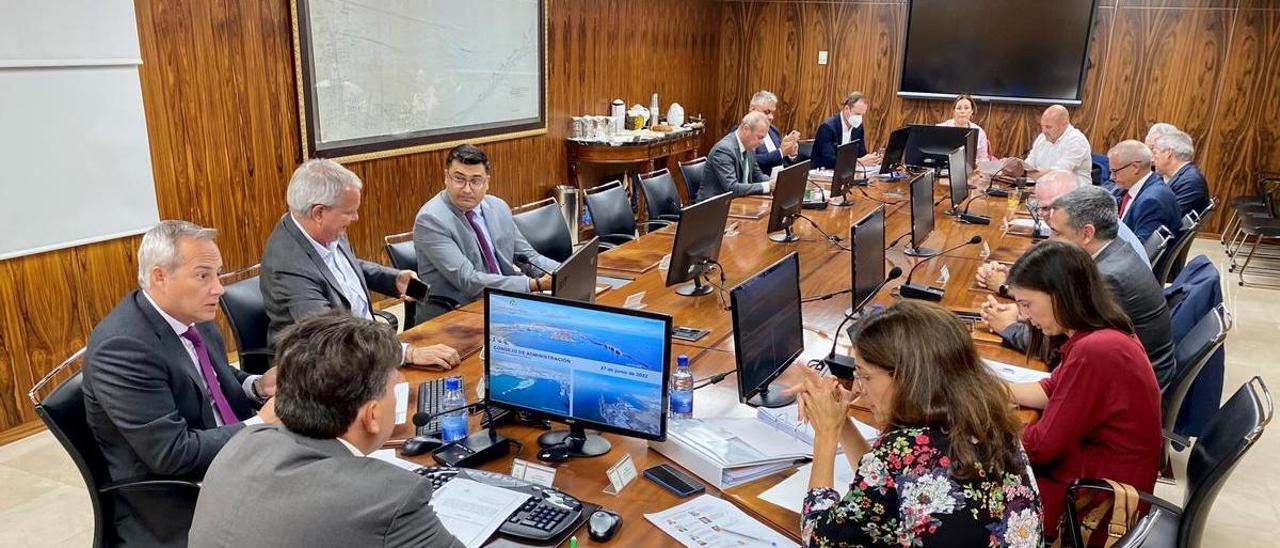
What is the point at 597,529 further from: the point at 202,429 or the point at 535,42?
the point at 535,42

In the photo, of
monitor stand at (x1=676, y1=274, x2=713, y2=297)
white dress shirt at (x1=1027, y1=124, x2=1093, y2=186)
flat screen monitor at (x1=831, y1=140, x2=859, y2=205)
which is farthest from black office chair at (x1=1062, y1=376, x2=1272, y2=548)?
white dress shirt at (x1=1027, y1=124, x2=1093, y2=186)

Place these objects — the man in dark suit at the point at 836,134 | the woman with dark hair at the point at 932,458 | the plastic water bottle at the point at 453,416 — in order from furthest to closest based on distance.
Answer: the man in dark suit at the point at 836,134
the plastic water bottle at the point at 453,416
the woman with dark hair at the point at 932,458

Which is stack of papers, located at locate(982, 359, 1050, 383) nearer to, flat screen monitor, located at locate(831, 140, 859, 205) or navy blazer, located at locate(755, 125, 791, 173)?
flat screen monitor, located at locate(831, 140, 859, 205)

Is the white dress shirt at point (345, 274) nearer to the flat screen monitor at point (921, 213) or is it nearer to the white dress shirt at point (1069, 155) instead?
the flat screen monitor at point (921, 213)

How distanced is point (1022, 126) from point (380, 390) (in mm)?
8555

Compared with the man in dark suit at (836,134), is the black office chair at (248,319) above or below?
below

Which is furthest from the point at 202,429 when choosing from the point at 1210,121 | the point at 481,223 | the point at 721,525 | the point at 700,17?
the point at 1210,121

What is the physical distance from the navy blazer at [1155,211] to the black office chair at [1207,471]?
2.62 meters

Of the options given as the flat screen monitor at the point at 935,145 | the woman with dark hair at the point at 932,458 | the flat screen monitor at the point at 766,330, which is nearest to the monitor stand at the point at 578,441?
the flat screen monitor at the point at 766,330

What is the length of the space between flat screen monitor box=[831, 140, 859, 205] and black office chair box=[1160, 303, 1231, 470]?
2.40 m

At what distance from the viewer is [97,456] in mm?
2033

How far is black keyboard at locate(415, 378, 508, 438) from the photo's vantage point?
2.17m

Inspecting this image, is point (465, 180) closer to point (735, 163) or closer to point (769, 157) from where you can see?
point (735, 163)

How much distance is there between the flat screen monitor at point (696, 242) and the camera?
3209 millimetres
